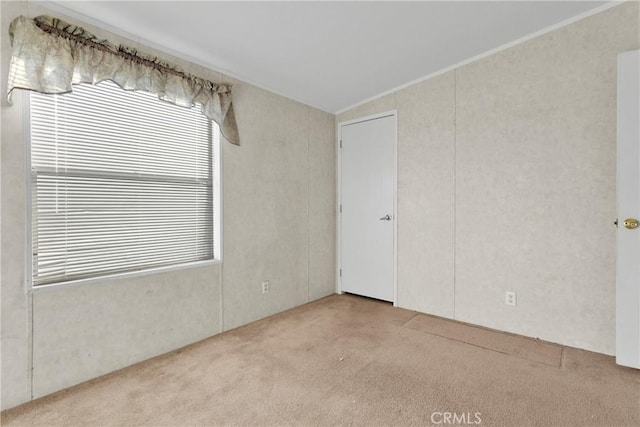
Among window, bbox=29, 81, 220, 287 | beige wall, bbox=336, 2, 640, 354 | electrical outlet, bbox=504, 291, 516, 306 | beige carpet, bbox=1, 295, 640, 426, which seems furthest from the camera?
electrical outlet, bbox=504, 291, 516, 306

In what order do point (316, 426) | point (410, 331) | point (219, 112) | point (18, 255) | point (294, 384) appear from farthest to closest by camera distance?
point (410, 331) → point (219, 112) → point (294, 384) → point (18, 255) → point (316, 426)

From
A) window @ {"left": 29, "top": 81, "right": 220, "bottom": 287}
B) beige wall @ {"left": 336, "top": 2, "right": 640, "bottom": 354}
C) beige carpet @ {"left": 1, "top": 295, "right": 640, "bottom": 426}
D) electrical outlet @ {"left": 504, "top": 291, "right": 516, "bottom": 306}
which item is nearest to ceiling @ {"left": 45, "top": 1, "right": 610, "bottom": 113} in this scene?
Result: beige wall @ {"left": 336, "top": 2, "right": 640, "bottom": 354}

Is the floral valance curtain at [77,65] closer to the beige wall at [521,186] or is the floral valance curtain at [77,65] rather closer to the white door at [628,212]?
the beige wall at [521,186]

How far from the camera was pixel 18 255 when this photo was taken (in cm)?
177

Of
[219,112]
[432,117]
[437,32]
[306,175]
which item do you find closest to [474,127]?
[432,117]

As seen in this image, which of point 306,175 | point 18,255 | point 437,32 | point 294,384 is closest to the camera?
point 18,255

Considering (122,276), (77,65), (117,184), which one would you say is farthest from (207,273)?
(77,65)

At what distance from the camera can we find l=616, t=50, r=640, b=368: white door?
6.86 feet

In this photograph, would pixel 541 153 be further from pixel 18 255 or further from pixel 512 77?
pixel 18 255

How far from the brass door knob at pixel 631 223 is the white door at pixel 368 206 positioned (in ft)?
6.03

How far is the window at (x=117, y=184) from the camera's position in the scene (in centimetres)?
189

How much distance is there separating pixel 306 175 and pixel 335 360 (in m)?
1.99

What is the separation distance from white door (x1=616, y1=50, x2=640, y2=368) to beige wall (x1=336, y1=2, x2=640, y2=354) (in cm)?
18

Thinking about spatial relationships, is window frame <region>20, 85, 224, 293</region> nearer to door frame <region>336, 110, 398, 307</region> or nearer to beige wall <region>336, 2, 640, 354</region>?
door frame <region>336, 110, 398, 307</region>
